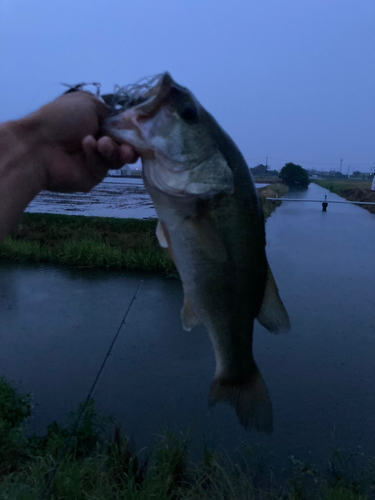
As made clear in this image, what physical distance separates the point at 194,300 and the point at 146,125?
0.81 m

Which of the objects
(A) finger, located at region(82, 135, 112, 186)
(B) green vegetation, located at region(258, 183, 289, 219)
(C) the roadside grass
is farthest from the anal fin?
(C) the roadside grass

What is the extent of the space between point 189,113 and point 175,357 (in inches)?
178

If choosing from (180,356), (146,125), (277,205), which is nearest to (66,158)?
(146,125)

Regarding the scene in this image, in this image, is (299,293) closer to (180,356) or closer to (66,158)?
(180,356)

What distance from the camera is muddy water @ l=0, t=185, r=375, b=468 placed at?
4.42 meters

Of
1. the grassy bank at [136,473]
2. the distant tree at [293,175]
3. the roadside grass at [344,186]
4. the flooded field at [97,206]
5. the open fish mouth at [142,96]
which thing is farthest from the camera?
the distant tree at [293,175]

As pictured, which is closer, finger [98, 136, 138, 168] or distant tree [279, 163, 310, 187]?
finger [98, 136, 138, 168]

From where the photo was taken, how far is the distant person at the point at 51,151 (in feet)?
6.66

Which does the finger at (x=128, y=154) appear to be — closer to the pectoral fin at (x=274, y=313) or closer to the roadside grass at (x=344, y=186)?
the pectoral fin at (x=274, y=313)

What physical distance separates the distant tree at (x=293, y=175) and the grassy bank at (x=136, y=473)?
193ft

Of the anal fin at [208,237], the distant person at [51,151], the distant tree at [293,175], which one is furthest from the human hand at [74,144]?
the distant tree at [293,175]

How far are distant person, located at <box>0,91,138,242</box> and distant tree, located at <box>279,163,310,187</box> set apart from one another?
60103mm

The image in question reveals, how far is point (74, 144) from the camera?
7.19 feet

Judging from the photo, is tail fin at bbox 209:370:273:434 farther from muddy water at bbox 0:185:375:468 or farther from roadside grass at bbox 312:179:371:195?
roadside grass at bbox 312:179:371:195
